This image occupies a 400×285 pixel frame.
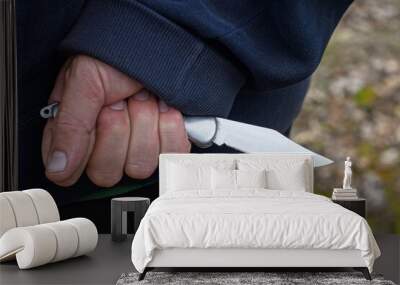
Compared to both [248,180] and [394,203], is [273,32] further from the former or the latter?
[394,203]

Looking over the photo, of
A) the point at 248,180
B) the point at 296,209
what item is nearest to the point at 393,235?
the point at 248,180

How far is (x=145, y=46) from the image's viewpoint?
4.64 m

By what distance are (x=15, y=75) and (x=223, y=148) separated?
144 centimetres

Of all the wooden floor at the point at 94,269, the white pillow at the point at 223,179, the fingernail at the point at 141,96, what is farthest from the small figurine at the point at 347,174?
the fingernail at the point at 141,96

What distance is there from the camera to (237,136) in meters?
4.91

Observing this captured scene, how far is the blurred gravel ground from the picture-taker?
4.96 meters

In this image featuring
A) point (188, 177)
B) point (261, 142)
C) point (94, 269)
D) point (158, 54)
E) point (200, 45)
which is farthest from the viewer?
point (261, 142)

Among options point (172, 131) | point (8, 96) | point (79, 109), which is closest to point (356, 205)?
point (172, 131)

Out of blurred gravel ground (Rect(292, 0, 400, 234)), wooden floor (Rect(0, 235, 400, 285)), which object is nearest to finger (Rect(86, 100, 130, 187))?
wooden floor (Rect(0, 235, 400, 285))

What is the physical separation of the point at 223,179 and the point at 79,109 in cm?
103

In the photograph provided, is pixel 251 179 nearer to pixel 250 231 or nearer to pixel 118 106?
pixel 118 106

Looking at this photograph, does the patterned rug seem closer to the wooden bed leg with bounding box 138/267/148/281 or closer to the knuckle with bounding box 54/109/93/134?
the wooden bed leg with bounding box 138/267/148/281

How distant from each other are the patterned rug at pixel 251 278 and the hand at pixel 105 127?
114cm

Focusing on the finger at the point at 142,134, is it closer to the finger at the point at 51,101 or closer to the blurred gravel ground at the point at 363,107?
the finger at the point at 51,101
